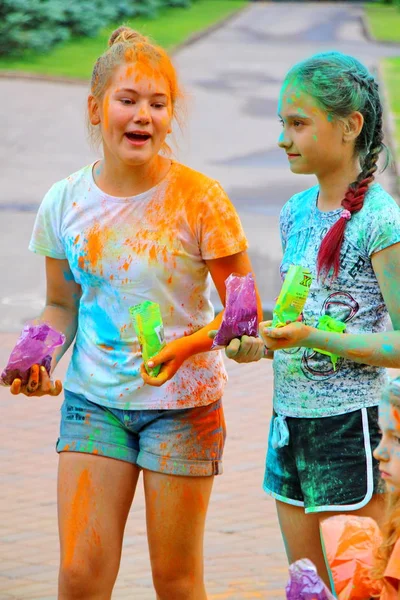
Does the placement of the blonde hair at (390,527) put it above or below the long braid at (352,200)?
below

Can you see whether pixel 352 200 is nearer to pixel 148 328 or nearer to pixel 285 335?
pixel 285 335

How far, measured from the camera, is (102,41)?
34.7 m

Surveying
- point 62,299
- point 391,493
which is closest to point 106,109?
point 62,299

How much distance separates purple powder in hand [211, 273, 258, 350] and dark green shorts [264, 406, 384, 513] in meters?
0.33

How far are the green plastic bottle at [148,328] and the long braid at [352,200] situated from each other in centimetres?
51

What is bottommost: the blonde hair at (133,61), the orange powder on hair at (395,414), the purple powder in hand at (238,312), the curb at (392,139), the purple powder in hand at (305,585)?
the curb at (392,139)

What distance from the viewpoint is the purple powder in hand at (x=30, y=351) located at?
376 cm

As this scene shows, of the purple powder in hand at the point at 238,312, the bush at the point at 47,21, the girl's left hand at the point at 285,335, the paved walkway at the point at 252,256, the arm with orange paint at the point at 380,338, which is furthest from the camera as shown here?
the bush at the point at 47,21

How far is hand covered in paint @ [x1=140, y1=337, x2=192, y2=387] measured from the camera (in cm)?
355

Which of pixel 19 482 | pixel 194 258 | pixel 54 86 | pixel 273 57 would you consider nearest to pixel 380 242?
pixel 194 258

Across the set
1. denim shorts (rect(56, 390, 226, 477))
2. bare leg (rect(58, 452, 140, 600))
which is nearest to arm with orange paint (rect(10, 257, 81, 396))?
denim shorts (rect(56, 390, 226, 477))

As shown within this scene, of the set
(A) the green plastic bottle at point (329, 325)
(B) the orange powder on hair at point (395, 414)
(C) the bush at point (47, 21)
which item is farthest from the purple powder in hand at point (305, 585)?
(C) the bush at point (47, 21)

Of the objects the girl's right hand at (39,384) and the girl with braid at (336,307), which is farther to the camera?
the girl's right hand at (39,384)

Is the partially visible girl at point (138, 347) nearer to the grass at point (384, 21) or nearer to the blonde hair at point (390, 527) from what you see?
the blonde hair at point (390, 527)
